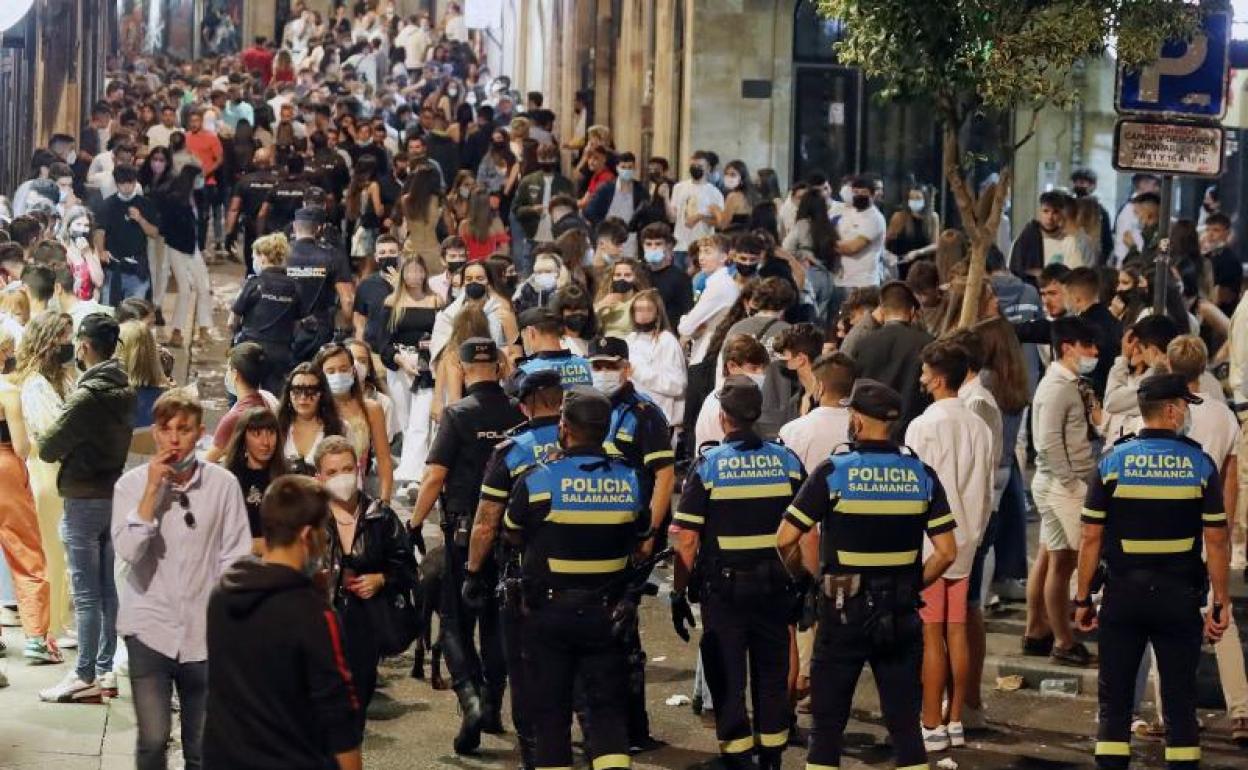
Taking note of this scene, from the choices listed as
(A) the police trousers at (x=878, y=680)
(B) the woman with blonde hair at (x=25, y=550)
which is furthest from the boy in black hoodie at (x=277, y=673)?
(B) the woman with blonde hair at (x=25, y=550)

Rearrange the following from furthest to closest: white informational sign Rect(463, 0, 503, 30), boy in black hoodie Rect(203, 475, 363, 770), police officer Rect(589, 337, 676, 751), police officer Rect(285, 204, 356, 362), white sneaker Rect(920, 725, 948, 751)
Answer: white informational sign Rect(463, 0, 503, 30), police officer Rect(285, 204, 356, 362), white sneaker Rect(920, 725, 948, 751), police officer Rect(589, 337, 676, 751), boy in black hoodie Rect(203, 475, 363, 770)

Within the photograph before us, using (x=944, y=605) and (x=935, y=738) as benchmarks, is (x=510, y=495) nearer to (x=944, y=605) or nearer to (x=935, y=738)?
(x=944, y=605)

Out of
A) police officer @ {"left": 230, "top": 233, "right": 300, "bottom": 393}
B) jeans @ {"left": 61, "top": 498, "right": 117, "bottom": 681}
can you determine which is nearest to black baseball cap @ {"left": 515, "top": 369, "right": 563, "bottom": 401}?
jeans @ {"left": 61, "top": 498, "right": 117, "bottom": 681}

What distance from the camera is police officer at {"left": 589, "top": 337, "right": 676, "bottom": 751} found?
10.7 metres

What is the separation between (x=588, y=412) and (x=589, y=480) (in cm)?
26

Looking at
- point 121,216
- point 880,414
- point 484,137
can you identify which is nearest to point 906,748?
point 880,414

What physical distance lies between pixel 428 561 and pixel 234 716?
4.32 metres

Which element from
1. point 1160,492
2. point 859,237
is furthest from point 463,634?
point 859,237

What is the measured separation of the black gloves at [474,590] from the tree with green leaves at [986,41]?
4310 millimetres

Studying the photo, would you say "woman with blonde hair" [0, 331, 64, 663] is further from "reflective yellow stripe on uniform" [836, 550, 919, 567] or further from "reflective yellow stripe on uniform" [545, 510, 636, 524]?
"reflective yellow stripe on uniform" [836, 550, 919, 567]

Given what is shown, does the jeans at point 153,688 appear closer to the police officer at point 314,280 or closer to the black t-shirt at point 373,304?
the police officer at point 314,280

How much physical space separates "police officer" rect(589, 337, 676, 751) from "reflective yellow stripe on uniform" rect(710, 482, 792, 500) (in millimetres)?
A: 481

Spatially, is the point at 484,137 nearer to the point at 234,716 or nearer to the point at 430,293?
the point at 430,293

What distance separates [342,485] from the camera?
9977 mm
